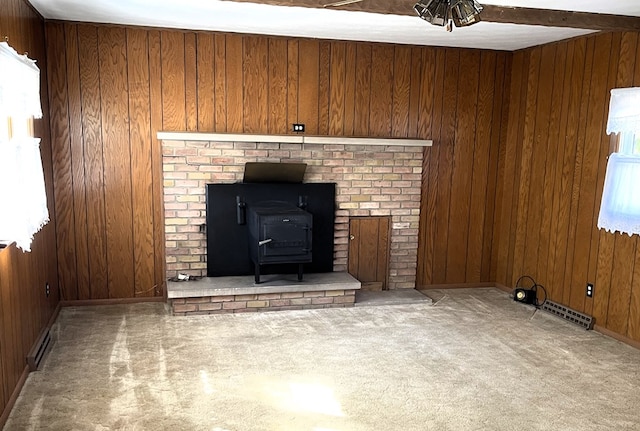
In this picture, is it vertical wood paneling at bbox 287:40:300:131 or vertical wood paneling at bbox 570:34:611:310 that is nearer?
vertical wood paneling at bbox 570:34:611:310

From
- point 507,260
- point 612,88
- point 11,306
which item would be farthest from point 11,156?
point 507,260

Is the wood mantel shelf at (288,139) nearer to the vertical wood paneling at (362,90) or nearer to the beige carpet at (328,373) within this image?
the vertical wood paneling at (362,90)

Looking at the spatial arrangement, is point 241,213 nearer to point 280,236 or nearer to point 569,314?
point 280,236

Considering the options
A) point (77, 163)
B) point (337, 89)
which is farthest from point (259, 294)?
point (337, 89)

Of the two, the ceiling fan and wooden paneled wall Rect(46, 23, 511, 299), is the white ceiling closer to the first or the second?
wooden paneled wall Rect(46, 23, 511, 299)

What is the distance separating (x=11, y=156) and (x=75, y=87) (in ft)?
6.34

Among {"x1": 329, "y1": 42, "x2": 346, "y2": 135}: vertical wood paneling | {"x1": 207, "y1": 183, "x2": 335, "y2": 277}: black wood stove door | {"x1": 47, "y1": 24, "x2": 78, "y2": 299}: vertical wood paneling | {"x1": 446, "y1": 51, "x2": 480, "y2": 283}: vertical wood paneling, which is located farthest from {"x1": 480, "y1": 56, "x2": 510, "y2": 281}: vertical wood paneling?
{"x1": 47, "y1": 24, "x2": 78, "y2": 299}: vertical wood paneling

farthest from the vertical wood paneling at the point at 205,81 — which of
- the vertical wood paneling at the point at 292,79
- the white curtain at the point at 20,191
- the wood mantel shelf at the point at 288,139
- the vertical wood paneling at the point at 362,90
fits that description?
the white curtain at the point at 20,191

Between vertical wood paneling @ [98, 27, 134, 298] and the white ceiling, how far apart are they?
28cm

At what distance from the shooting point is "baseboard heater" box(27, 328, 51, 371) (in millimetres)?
3293

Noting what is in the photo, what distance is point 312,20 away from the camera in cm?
412

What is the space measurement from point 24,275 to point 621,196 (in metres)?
4.25

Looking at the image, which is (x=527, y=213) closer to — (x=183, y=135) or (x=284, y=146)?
(x=284, y=146)

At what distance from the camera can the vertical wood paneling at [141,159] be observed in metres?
4.53
